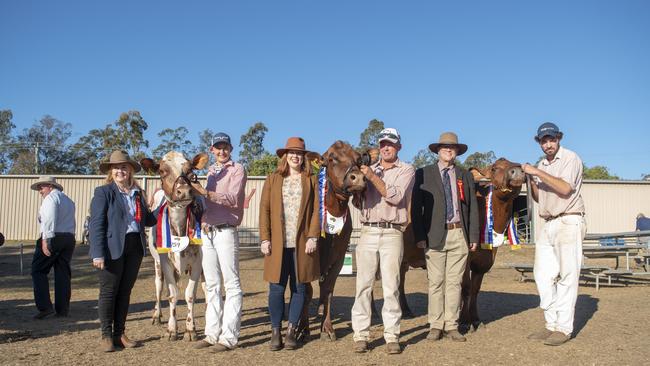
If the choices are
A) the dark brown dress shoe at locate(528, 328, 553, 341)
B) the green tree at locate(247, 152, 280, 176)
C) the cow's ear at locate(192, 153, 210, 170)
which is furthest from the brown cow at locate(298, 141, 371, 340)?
the green tree at locate(247, 152, 280, 176)

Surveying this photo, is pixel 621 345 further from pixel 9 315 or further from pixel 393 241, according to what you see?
pixel 9 315

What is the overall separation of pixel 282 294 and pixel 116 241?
73.6 inches

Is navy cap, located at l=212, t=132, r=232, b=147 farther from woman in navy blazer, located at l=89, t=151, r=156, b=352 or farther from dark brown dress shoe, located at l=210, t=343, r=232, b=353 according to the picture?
dark brown dress shoe, located at l=210, t=343, r=232, b=353

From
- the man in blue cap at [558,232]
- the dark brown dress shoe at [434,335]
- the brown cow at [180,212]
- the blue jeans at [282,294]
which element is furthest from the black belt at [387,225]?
the brown cow at [180,212]

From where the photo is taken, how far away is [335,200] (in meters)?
6.12

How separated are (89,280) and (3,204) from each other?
17.6m

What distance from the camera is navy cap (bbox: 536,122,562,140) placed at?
6277 millimetres

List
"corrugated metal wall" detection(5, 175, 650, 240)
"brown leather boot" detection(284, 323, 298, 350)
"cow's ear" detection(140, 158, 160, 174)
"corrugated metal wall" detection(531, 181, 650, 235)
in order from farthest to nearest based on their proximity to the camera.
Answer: "corrugated metal wall" detection(531, 181, 650, 235)
"corrugated metal wall" detection(5, 175, 650, 240)
"cow's ear" detection(140, 158, 160, 174)
"brown leather boot" detection(284, 323, 298, 350)

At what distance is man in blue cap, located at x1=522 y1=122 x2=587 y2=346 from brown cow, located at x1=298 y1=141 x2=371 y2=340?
2.14m

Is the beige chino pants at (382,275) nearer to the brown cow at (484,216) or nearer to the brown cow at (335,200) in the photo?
the brown cow at (335,200)

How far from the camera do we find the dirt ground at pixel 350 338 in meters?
5.53

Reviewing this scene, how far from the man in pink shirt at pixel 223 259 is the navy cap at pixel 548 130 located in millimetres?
3533

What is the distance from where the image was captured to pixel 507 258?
68.8 ft

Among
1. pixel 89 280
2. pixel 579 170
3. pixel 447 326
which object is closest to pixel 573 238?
pixel 579 170
